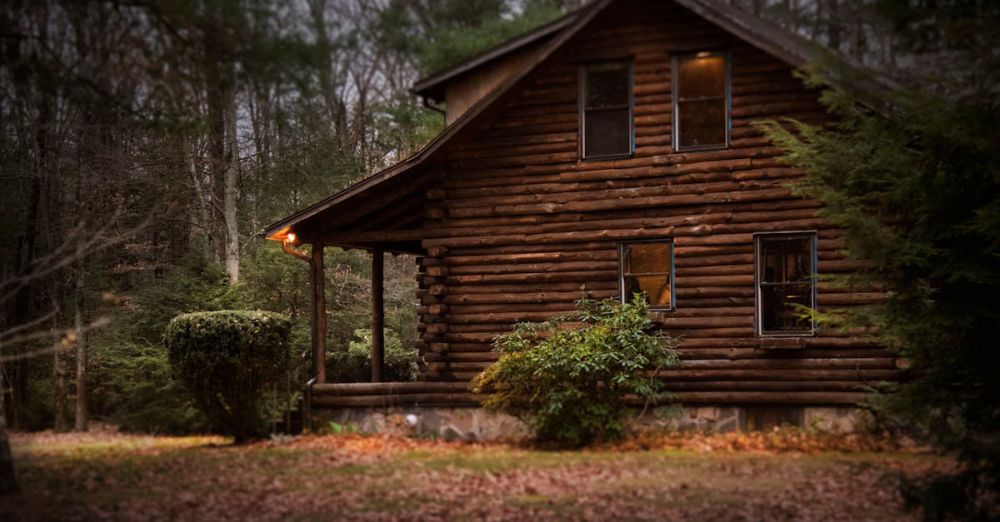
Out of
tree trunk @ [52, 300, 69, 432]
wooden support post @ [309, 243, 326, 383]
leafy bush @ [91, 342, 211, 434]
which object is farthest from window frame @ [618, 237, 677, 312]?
tree trunk @ [52, 300, 69, 432]

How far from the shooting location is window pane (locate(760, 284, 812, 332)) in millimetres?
16281

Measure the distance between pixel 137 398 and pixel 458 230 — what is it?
740 centimetres

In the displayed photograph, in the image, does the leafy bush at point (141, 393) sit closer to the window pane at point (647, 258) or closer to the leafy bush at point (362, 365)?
the leafy bush at point (362, 365)

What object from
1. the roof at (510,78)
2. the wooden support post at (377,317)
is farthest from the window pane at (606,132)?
the wooden support post at (377,317)

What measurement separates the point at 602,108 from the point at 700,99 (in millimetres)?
1583

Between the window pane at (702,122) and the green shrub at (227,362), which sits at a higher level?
the window pane at (702,122)

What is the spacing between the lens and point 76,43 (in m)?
10.6

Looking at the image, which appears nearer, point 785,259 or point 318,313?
point 785,259

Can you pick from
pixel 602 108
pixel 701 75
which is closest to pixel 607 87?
pixel 602 108

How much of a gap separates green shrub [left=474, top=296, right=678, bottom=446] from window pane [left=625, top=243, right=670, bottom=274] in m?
1.30

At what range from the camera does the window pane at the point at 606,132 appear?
1720cm

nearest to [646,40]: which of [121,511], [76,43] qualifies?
[76,43]

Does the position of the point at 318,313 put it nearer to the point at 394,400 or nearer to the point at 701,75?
the point at 394,400

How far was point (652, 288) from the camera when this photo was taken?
1692 centimetres
